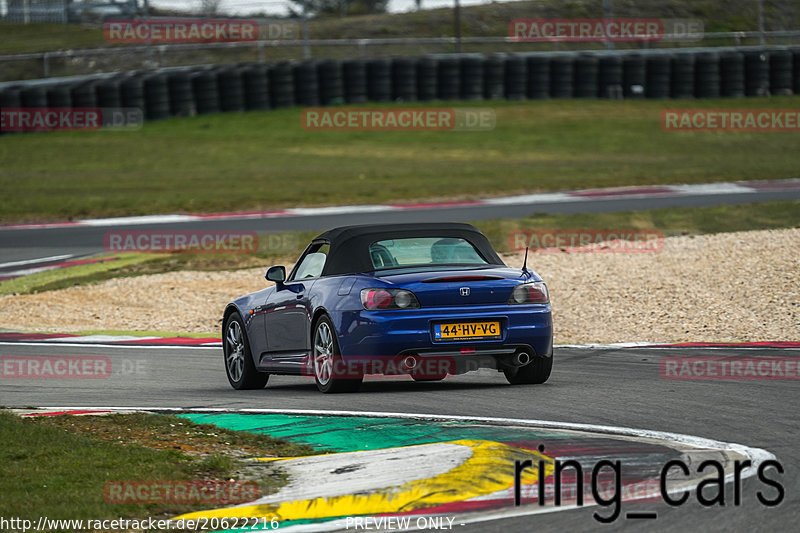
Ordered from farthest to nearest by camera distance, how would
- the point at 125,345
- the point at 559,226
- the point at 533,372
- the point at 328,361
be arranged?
the point at 559,226, the point at 125,345, the point at 533,372, the point at 328,361

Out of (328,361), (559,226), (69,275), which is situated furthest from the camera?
(559,226)

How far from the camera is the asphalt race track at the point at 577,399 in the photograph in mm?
5215

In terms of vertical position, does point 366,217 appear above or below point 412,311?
below

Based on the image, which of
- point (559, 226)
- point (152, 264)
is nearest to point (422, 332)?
point (152, 264)

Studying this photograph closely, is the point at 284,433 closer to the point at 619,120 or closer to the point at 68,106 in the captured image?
the point at 68,106

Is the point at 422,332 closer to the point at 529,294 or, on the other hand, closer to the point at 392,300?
the point at 392,300

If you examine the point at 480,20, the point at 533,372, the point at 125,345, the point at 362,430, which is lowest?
the point at 125,345

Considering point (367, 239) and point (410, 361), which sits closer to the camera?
point (410, 361)

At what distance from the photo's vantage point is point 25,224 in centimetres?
2534

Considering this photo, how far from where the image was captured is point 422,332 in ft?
29.3

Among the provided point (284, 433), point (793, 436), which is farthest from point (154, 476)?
point (793, 436)

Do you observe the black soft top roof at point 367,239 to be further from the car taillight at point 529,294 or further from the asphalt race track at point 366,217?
the asphalt race track at point 366,217

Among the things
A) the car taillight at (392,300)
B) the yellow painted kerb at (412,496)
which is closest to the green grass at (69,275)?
the car taillight at (392,300)

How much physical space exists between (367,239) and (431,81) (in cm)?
2647
